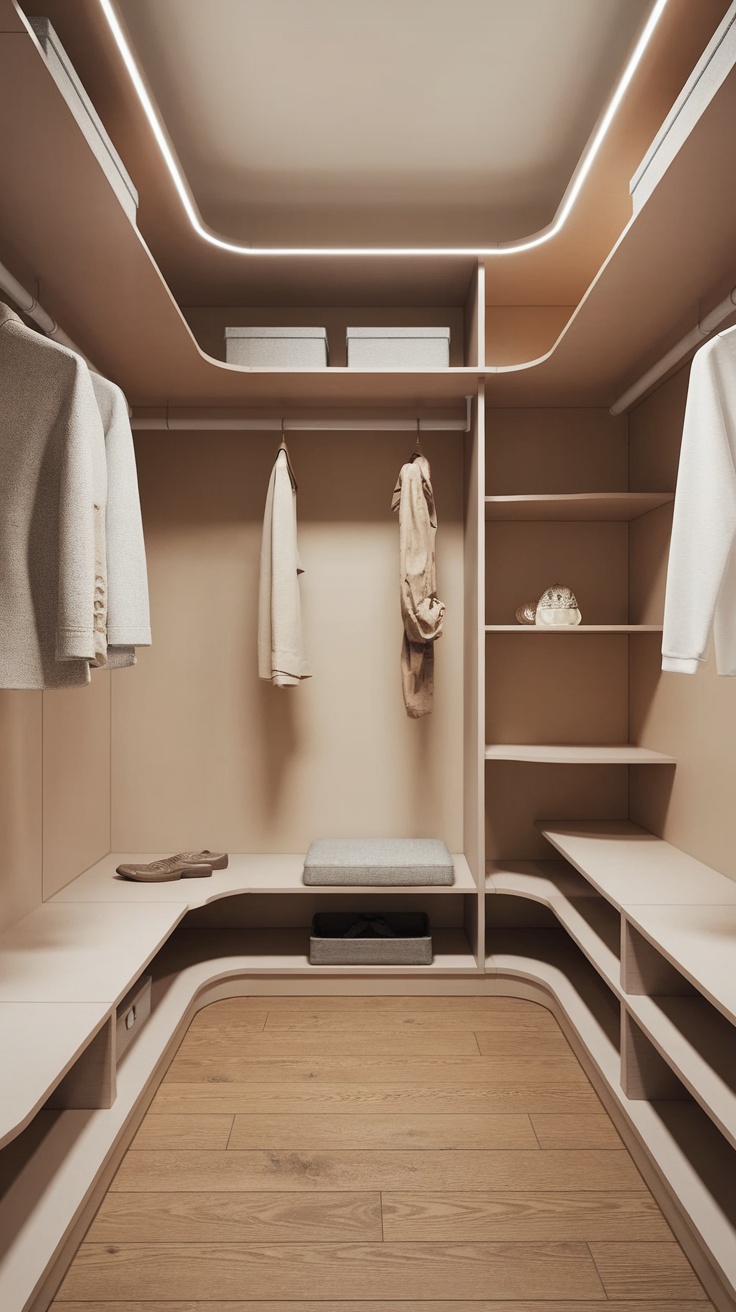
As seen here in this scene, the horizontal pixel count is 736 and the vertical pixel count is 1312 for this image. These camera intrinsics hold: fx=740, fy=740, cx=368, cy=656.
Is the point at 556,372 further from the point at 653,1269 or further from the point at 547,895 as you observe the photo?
the point at 653,1269

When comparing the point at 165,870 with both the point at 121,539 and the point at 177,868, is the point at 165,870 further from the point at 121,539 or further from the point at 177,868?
the point at 121,539

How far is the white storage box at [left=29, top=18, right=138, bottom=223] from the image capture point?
1.29 meters

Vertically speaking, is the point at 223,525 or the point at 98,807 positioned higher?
the point at 223,525

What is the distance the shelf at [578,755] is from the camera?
2461 millimetres

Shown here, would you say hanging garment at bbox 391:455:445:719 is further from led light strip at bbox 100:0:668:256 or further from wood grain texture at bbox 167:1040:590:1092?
wood grain texture at bbox 167:1040:590:1092

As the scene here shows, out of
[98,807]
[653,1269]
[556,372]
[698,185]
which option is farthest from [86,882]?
[698,185]

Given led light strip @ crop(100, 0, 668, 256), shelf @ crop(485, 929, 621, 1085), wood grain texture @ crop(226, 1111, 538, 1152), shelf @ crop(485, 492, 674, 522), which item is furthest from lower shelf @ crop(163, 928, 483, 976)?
led light strip @ crop(100, 0, 668, 256)

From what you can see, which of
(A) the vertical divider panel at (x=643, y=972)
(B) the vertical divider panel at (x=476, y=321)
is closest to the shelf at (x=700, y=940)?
(A) the vertical divider panel at (x=643, y=972)

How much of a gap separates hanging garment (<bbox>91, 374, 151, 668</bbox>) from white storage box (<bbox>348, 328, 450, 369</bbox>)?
3.24 feet

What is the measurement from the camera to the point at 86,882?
252 centimetres

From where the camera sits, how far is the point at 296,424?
9.02 feet

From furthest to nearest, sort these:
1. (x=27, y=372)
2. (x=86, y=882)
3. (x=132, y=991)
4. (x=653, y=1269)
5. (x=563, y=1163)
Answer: (x=86, y=882)
(x=132, y=991)
(x=563, y=1163)
(x=27, y=372)
(x=653, y=1269)

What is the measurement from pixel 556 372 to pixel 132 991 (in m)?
2.37

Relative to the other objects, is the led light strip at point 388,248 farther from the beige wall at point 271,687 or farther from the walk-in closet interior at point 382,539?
the beige wall at point 271,687
